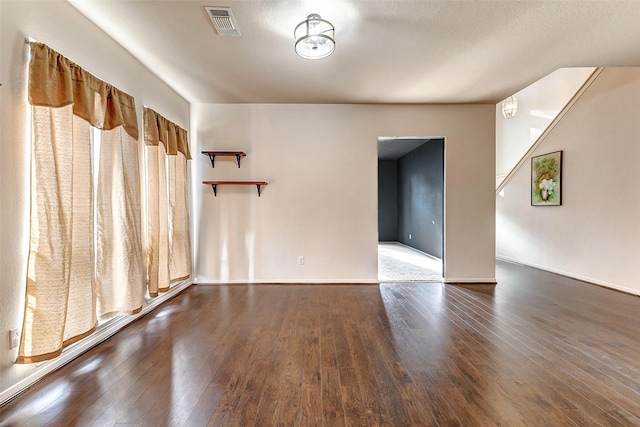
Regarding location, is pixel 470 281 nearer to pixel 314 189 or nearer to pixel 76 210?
pixel 314 189

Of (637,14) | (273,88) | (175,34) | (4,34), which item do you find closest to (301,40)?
(175,34)

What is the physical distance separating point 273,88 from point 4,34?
7.62 feet

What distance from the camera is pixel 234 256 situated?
13.3 ft

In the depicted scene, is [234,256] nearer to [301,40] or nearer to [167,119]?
[167,119]

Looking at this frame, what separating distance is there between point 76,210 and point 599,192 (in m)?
6.14

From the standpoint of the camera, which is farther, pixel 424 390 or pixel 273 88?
pixel 273 88

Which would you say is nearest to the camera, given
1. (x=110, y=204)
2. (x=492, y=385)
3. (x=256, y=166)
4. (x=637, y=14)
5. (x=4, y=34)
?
(x=4, y=34)

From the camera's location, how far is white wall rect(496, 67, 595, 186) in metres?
4.59

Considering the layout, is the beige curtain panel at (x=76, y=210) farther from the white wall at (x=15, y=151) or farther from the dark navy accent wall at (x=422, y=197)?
the dark navy accent wall at (x=422, y=197)

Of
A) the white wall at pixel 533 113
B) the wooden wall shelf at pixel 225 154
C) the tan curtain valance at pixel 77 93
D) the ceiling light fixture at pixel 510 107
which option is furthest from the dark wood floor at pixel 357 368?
the ceiling light fixture at pixel 510 107

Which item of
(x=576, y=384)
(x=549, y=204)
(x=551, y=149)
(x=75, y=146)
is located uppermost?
(x=551, y=149)

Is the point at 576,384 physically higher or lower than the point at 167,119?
lower

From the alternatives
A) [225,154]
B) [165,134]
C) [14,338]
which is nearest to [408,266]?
[225,154]

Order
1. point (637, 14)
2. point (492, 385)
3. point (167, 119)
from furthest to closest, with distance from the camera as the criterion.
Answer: point (167, 119), point (637, 14), point (492, 385)
